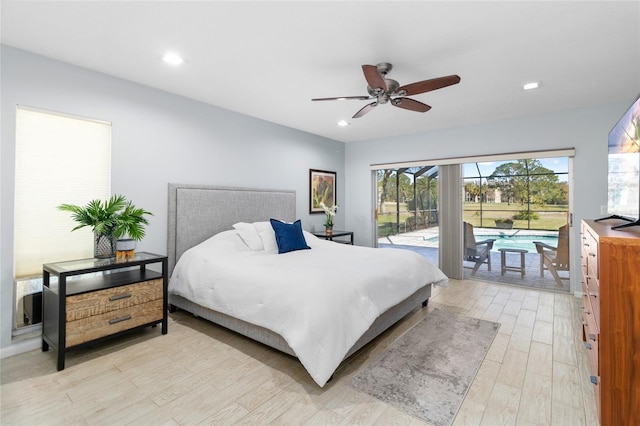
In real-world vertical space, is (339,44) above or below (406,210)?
above

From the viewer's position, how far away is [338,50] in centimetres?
254

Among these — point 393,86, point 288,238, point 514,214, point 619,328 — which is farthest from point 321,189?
point 619,328

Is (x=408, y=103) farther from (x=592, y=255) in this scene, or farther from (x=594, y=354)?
(x=594, y=354)

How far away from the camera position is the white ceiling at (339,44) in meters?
2.03

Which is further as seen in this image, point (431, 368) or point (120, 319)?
point (120, 319)

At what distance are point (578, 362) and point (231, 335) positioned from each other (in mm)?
2961

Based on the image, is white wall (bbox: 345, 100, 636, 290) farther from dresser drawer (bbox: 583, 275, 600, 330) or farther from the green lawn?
dresser drawer (bbox: 583, 275, 600, 330)

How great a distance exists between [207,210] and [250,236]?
26.1 inches

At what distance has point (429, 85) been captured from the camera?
247 centimetres

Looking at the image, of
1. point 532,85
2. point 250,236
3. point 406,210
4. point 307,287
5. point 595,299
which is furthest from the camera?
point 406,210

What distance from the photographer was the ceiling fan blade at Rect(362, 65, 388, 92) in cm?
226

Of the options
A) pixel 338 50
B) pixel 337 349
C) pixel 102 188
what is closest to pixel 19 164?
pixel 102 188

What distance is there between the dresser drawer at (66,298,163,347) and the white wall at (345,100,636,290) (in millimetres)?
4177

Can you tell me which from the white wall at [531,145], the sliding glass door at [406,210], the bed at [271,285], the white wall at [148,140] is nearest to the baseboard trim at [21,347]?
the white wall at [148,140]
